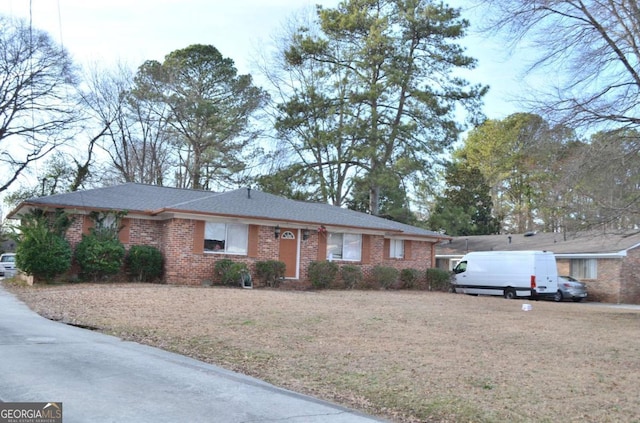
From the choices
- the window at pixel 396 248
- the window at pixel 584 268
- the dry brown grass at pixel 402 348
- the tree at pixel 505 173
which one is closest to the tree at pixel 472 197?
the tree at pixel 505 173

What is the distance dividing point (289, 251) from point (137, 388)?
1676 cm

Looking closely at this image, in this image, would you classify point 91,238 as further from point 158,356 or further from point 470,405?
point 470,405

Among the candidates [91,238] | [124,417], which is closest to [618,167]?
[124,417]

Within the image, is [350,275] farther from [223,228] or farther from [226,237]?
[223,228]

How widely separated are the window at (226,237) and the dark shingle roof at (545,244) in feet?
44.5

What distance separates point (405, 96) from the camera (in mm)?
34594

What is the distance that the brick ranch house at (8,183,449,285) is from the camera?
20.8 meters

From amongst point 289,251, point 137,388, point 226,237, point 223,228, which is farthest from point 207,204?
point 137,388

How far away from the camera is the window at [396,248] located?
2714 centimetres

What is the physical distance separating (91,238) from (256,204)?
6512 millimetres

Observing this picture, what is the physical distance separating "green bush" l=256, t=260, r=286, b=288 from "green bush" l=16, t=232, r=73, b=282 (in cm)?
669

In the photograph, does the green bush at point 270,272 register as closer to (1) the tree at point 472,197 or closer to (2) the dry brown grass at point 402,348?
(2) the dry brown grass at point 402,348

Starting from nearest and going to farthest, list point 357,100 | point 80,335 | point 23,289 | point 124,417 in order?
1. point 124,417
2. point 80,335
3. point 23,289
4. point 357,100

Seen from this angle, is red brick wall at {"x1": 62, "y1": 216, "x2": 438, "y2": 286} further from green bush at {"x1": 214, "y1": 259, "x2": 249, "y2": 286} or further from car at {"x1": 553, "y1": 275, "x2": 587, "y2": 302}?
car at {"x1": 553, "y1": 275, "x2": 587, "y2": 302}
